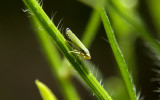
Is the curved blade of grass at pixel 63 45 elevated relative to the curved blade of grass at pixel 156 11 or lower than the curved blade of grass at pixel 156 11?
elevated

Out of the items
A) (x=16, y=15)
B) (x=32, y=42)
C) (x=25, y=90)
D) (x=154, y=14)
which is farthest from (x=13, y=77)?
(x=154, y=14)

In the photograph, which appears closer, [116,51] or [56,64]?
[116,51]

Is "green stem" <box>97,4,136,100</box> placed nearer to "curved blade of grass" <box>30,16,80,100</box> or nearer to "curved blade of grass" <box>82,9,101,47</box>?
"curved blade of grass" <box>30,16,80,100</box>

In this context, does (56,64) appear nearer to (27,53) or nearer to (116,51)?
(116,51)

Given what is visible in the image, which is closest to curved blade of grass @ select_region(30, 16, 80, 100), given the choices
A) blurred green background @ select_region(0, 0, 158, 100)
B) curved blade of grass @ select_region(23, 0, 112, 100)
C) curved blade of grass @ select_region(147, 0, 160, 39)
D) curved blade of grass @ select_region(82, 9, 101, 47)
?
curved blade of grass @ select_region(82, 9, 101, 47)

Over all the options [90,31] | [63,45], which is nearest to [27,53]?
[90,31]

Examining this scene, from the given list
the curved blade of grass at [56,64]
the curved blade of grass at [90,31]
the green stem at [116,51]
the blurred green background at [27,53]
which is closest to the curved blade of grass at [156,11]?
the curved blade of grass at [90,31]

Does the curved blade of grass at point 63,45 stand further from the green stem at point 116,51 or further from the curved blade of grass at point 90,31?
the curved blade of grass at point 90,31

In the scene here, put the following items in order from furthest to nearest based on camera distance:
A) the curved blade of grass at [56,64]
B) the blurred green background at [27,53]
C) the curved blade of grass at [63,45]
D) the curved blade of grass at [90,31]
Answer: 1. the blurred green background at [27,53]
2. the curved blade of grass at [90,31]
3. the curved blade of grass at [56,64]
4. the curved blade of grass at [63,45]
